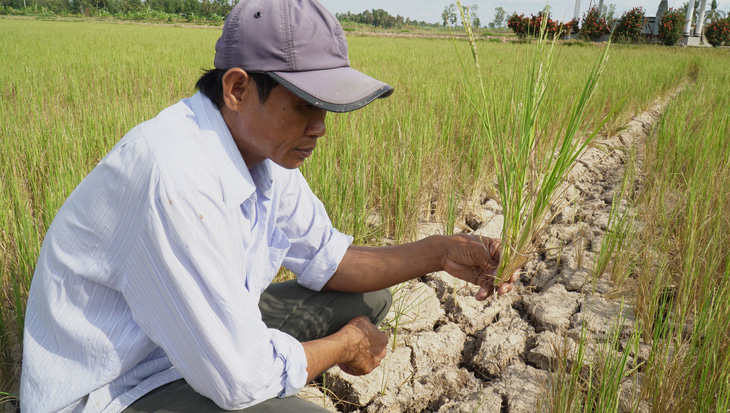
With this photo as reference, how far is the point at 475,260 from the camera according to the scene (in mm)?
1432

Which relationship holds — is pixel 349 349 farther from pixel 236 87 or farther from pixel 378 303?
pixel 236 87

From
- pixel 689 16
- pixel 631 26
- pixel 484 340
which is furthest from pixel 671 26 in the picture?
pixel 484 340

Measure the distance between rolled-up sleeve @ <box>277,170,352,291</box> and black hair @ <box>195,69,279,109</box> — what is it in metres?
0.35

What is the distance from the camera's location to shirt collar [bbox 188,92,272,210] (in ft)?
3.10

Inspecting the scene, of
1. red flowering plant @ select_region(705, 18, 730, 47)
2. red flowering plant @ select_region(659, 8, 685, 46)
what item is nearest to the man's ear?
red flowering plant @ select_region(659, 8, 685, 46)

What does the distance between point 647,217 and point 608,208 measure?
2.30 ft

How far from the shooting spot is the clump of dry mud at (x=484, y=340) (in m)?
1.50

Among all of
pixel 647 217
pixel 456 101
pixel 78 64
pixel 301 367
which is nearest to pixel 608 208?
pixel 647 217

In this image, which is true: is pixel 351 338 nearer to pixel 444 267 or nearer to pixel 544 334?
pixel 444 267

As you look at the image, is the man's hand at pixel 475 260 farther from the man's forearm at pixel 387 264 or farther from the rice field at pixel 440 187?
the rice field at pixel 440 187

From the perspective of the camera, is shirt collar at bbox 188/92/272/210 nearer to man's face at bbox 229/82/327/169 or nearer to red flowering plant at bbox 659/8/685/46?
man's face at bbox 229/82/327/169

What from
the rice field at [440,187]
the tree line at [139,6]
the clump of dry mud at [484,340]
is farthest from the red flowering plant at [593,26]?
the tree line at [139,6]

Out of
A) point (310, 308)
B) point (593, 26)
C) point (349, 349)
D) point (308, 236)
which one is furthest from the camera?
point (593, 26)

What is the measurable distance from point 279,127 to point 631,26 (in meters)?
18.5
